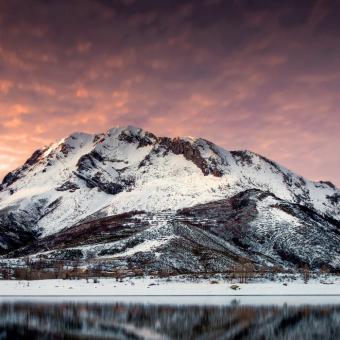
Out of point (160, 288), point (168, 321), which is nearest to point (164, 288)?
point (160, 288)

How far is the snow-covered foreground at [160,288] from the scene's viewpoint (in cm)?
8150

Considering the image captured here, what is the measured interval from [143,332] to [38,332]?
7691 millimetres

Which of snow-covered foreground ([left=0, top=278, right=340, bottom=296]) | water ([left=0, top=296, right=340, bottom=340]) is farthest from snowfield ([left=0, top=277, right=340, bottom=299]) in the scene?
water ([left=0, top=296, right=340, bottom=340])

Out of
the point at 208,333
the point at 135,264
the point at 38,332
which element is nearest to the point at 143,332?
the point at 208,333

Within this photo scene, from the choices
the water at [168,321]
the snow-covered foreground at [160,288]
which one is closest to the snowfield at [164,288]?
the snow-covered foreground at [160,288]

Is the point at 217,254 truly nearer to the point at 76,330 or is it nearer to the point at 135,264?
the point at 135,264

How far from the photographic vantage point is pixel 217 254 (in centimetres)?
18262

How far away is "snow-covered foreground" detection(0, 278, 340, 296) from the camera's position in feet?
267

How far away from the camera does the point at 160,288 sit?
285ft

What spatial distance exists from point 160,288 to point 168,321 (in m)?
42.0

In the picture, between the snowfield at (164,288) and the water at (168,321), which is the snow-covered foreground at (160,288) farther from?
the water at (168,321)

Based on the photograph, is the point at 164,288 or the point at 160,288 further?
the point at 160,288

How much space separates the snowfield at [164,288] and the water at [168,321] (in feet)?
68.1

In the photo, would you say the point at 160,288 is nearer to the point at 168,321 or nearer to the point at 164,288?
the point at 164,288
